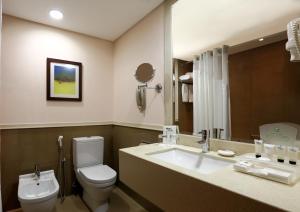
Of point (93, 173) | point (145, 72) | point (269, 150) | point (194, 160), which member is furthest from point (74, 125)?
point (269, 150)

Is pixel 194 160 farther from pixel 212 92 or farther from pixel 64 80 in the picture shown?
pixel 64 80

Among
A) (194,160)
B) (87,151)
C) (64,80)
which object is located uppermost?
(64,80)

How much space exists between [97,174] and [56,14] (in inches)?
75.1

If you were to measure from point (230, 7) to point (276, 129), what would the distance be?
935mm

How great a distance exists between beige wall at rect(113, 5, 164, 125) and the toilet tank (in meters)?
0.49

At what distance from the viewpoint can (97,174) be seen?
6.68 ft

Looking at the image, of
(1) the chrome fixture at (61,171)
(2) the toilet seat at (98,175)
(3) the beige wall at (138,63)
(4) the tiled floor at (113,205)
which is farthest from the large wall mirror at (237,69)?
(1) the chrome fixture at (61,171)

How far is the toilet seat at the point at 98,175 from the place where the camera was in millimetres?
1884

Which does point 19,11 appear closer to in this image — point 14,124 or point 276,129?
point 14,124

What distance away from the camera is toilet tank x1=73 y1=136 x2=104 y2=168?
2.29 m

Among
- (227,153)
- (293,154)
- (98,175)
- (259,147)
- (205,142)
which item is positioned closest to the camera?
(293,154)

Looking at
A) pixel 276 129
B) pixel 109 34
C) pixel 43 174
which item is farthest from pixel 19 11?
pixel 276 129

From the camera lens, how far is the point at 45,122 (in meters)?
2.28

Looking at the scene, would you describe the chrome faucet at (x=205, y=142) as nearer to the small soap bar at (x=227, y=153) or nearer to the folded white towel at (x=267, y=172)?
the small soap bar at (x=227, y=153)
